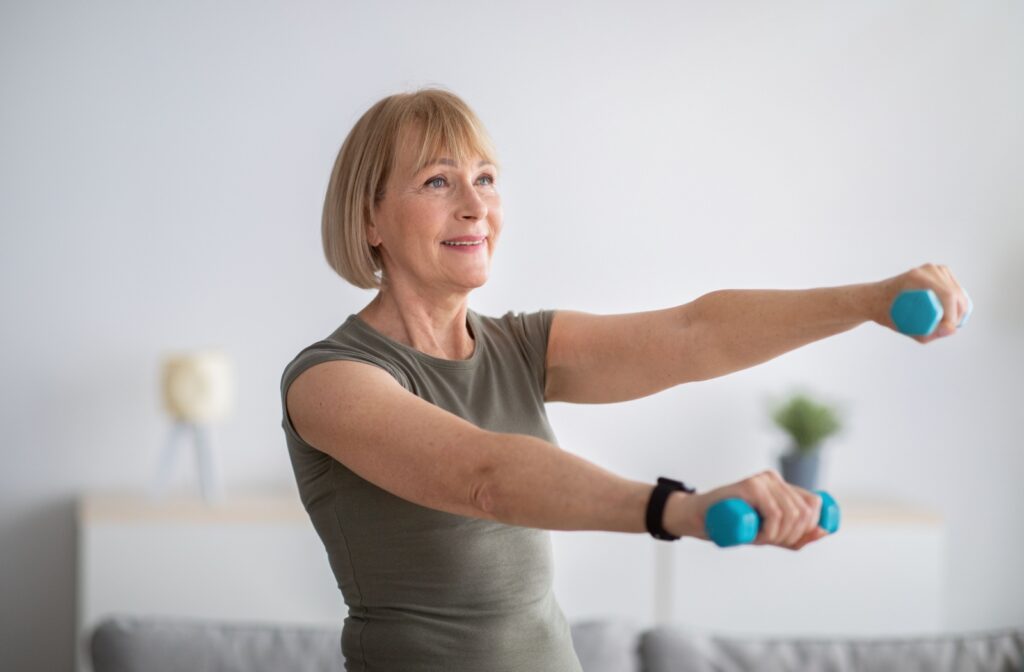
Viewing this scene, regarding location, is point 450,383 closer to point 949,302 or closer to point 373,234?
point 373,234

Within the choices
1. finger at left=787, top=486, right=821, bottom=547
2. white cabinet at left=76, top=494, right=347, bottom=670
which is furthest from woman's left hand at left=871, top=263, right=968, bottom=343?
white cabinet at left=76, top=494, right=347, bottom=670

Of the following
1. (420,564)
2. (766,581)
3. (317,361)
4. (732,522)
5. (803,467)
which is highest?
(317,361)

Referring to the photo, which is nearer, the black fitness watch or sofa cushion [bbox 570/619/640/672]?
the black fitness watch

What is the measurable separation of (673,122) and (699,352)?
2307 mm

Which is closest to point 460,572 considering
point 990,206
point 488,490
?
point 488,490

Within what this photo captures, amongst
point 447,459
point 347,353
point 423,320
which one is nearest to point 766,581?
point 423,320

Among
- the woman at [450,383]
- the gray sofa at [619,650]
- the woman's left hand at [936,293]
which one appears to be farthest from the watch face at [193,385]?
the woman's left hand at [936,293]

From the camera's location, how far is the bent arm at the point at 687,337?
140cm

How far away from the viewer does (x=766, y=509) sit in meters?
0.98

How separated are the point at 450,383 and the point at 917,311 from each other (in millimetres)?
570

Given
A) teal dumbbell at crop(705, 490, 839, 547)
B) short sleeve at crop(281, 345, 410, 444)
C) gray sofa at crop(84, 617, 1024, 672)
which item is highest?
short sleeve at crop(281, 345, 410, 444)

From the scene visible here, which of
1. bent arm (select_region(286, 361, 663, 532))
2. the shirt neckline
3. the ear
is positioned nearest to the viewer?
bent arm (select_region(286, 361, 663, 532))

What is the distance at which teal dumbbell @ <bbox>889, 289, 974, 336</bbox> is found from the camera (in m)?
1.21

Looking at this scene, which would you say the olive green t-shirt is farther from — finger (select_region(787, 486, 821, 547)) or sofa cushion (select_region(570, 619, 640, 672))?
sofa cushion (select_region(570, 619, 640, 672))
